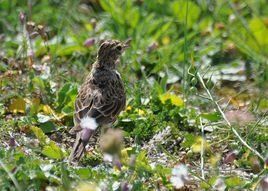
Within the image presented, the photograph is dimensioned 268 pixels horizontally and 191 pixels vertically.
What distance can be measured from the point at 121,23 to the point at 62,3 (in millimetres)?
915

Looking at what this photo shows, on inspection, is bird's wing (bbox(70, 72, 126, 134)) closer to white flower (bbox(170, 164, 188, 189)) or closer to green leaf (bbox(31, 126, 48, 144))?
green leaf (bbox(31, 126, 48, 144))

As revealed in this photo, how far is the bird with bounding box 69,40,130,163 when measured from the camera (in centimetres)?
598

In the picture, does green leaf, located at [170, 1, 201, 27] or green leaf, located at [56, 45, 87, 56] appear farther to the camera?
green leaf, located at [170, 1, 201, 27]

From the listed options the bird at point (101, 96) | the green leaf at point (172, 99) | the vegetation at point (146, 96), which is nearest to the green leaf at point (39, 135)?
the vegetation at point (146, 96)

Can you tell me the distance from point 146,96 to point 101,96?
573 millimetres

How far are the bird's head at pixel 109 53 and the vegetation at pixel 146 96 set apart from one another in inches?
7.5

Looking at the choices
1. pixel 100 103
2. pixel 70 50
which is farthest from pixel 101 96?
pixel 70 50

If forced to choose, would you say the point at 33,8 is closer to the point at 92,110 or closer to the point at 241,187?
the point at 92,110

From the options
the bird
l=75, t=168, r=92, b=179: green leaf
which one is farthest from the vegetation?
the bird

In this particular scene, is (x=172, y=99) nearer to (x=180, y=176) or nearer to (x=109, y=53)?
(x=109, y=53)

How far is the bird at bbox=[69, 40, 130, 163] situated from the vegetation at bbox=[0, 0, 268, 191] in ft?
0.51

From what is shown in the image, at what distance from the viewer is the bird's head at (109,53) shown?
7.06 meters

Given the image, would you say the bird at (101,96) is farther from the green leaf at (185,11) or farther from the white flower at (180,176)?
the green leaf at (185,11)

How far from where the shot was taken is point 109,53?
7070 millimetres
